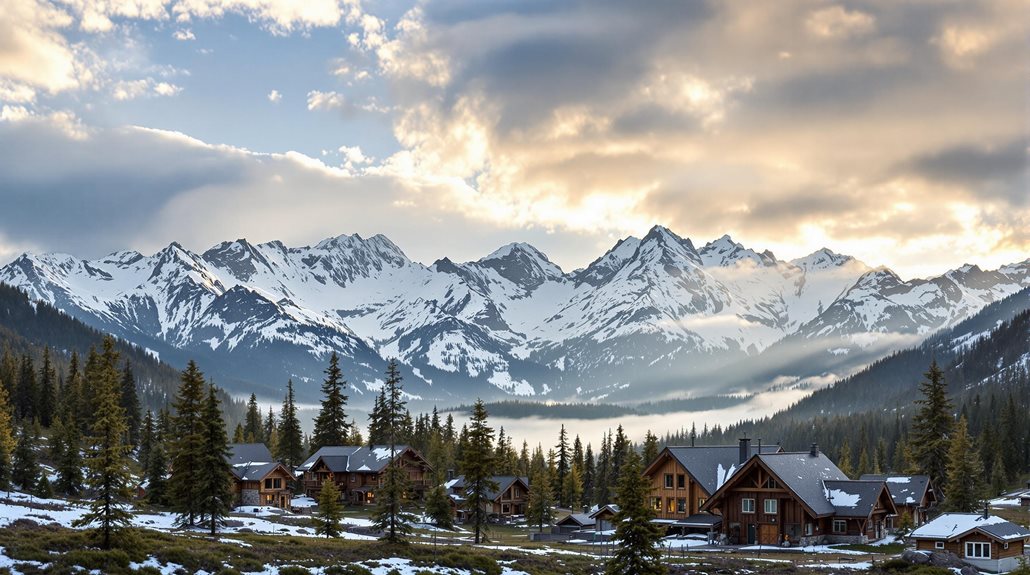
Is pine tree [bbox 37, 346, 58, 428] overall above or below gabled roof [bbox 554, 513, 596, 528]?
above

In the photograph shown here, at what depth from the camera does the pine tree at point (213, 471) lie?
75.7 meters

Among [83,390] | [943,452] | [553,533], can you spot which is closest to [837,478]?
[943,452]

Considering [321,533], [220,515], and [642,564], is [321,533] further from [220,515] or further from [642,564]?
[642,564]

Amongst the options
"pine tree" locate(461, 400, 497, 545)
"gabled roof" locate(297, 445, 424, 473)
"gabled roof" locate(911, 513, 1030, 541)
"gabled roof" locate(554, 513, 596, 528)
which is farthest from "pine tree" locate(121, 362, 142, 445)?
"gabled roof" locate(911, 513, 1030, 541)

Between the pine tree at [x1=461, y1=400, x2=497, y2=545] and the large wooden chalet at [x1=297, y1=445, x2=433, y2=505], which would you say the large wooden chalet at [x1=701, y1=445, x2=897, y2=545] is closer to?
the pine tree at [x1=461, y1=400, x2=497, y2=545]

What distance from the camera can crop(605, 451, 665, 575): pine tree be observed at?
49.8 meters

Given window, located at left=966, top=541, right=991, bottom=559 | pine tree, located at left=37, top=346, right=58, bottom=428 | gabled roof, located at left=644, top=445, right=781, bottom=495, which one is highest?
pine tree, located at left=37, top=346, right=58, bottom=428

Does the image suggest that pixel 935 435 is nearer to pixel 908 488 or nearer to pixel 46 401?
pixel 908 488

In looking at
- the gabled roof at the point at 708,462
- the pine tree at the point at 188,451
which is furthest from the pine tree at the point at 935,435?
the pine tree at the point at 188,451

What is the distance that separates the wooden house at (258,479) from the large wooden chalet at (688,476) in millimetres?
50800

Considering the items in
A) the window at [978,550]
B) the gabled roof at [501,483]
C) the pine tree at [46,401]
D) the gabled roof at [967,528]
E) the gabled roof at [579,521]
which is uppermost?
the pine tree at [46,401]

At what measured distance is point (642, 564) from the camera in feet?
163

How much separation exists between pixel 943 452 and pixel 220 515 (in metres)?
74.0

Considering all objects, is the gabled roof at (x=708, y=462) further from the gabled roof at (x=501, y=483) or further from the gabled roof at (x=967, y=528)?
the gabled roof at (x=501, y=483)
